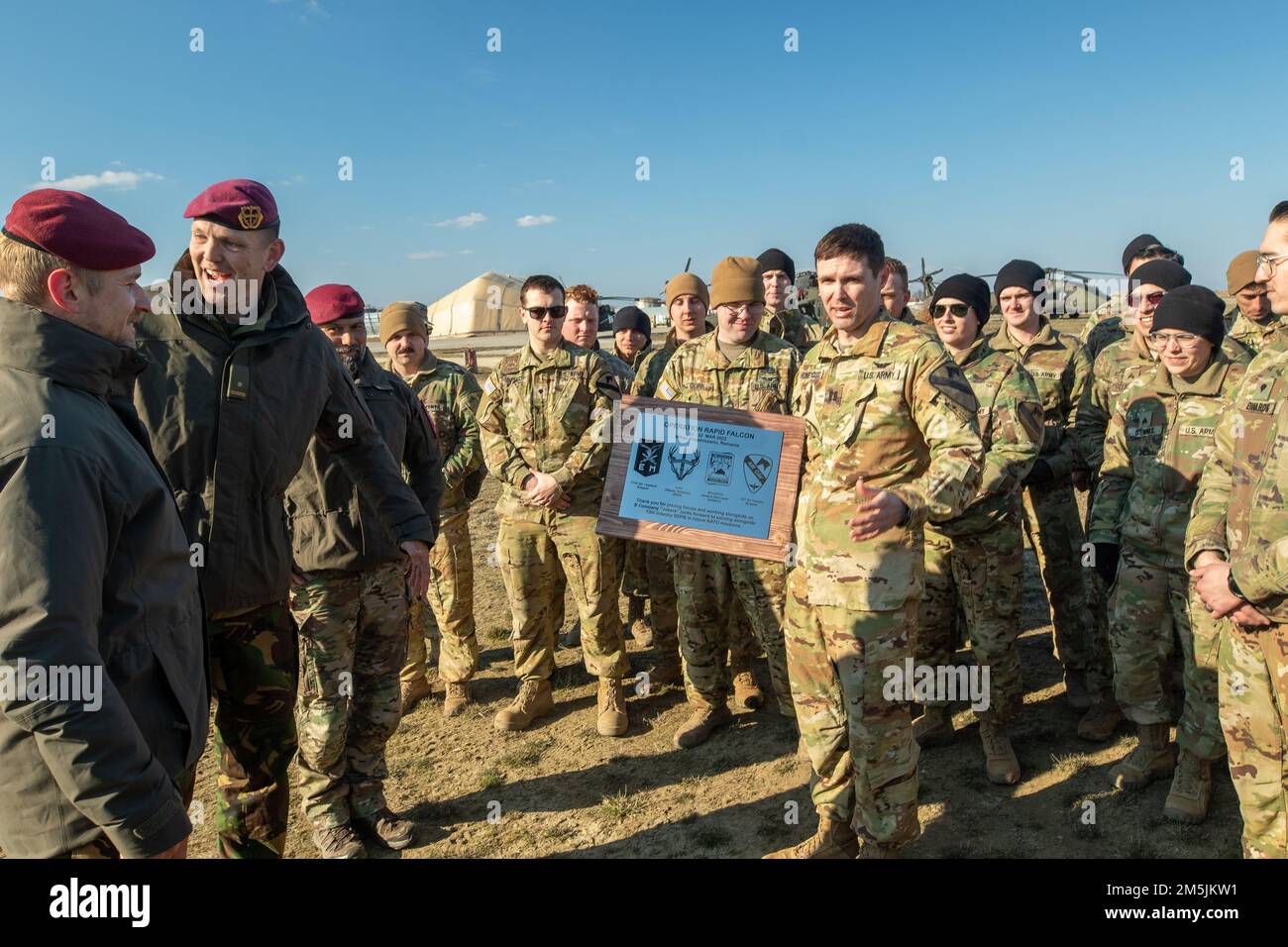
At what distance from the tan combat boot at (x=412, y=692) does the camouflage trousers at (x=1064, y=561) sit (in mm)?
4582

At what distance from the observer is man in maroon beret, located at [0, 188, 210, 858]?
1.81 metres

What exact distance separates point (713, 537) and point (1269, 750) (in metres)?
2.48

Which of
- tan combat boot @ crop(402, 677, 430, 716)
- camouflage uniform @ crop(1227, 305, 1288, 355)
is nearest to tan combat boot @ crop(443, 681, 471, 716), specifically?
tan combat boot @ crop(402, 677, 430, 716)

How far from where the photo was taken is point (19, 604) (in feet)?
5.86

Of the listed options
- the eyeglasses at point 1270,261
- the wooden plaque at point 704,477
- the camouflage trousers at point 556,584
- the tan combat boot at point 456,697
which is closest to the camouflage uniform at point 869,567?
the wooden plaque at point 704,477

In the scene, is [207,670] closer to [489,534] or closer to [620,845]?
[620,845]

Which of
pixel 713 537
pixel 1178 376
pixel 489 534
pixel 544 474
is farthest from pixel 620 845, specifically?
pixel 489 534

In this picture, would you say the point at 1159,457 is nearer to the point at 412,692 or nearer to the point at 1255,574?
the point at 1255,574

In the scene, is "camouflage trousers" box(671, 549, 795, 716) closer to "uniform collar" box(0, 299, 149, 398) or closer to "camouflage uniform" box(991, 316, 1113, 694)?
"camouflage uniform" box(991, 316, 1113, 694)

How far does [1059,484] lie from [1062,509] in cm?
17

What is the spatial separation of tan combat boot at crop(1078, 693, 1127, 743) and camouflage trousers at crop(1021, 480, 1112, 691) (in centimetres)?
37

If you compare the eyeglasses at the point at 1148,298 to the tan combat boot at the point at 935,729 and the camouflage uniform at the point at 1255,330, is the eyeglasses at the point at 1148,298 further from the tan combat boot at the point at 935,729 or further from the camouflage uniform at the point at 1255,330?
the tan combat boot at the point at 935,729

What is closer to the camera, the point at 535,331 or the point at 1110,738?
the point at 1110,738

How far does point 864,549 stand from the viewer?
3.48m
